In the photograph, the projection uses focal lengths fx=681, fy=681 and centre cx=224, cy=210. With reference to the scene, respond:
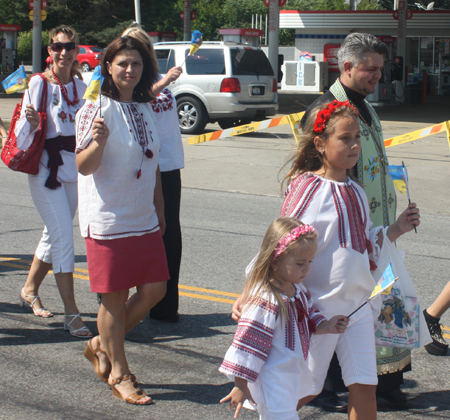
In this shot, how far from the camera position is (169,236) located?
16.2 ft

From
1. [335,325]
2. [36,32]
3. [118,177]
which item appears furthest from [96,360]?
[36,32]

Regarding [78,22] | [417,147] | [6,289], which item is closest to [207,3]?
[78,22]

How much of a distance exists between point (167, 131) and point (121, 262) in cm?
137

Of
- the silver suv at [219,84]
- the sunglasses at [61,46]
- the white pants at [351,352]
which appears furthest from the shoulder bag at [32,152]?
the silver suv at [219,84]

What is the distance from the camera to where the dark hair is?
367cm

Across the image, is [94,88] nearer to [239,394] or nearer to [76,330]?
[239,394]

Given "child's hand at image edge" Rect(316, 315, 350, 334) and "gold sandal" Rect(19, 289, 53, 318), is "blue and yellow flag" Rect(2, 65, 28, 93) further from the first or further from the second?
"child's hand at image edge" Rect(316, 315, 350, 334)

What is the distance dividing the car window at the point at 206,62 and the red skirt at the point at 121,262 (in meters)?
12.3

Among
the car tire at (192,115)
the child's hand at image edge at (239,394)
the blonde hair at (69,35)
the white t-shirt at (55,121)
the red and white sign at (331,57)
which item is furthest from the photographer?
the red and white sign at (331,57)

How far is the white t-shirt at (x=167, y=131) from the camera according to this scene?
15.3 ft

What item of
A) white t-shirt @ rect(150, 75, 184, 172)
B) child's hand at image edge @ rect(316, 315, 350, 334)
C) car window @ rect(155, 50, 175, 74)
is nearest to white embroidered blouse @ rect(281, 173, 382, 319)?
child's hand at image edge @ rect(316, 315, 350, 334)

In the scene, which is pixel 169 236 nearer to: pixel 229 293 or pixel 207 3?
pixel 229 293

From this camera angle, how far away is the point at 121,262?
3627 mm

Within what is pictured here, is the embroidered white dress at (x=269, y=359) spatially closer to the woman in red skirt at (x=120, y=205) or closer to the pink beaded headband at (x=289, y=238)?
the pink beaded headband at (x=289, y=238)
